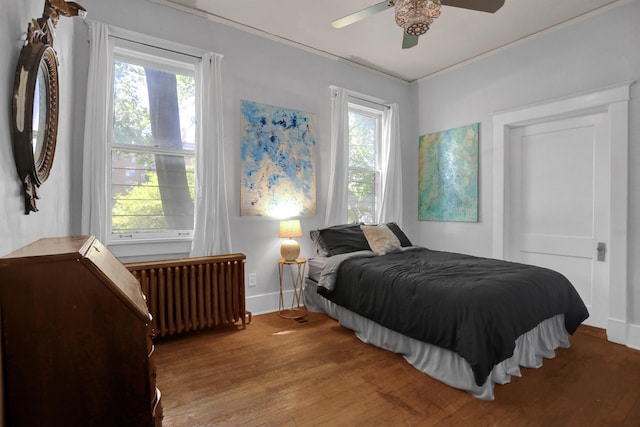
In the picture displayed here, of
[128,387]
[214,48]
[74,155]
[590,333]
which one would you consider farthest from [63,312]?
[590,333]

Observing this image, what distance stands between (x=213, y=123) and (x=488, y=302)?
267cm

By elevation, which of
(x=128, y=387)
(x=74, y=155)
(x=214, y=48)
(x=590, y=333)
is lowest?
(x=590, y=333)

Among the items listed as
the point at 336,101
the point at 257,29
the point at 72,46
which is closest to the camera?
the point at 72,46

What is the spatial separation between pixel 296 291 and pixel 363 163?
191 cm

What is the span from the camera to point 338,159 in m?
3.82

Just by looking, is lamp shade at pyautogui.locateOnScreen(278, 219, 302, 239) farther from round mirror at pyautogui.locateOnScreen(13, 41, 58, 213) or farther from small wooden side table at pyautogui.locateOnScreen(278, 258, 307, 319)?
round mirror at pyautogui.locateOnScreen(13, 41, 58, 213)

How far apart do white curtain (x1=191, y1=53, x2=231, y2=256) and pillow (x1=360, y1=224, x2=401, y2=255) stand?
1.45 meters

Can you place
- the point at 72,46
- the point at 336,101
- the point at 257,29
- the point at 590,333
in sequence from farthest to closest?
the point at 336,101
the point at 257,29
the point at 590,333
the point at 72,46

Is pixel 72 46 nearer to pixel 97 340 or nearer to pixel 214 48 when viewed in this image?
pixel 214 48

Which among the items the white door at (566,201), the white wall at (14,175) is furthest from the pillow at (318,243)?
the white wall at (14,175)

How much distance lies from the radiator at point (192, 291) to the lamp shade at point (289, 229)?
0.52m

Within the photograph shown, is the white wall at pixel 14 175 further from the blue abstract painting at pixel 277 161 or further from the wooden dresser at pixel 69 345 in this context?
the blue abstract painting at pixel 277 161

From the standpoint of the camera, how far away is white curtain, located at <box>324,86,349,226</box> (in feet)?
12.4

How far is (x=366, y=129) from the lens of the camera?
4.34 meters
